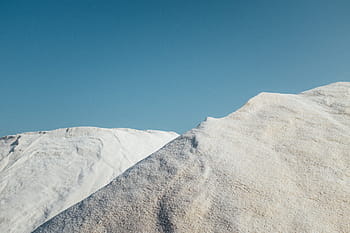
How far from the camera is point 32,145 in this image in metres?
6.38

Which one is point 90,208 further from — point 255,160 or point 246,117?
point 246,117

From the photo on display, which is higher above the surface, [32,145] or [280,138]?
Answer: [280,138]

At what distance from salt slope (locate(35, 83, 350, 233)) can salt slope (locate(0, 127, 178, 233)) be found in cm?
302

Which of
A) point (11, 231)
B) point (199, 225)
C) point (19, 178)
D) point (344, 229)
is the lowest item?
point (11, 231)

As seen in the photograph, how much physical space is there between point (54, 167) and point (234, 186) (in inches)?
184

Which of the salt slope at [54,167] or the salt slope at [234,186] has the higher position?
the salt slope at [234,186]

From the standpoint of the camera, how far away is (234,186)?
1.81 meters

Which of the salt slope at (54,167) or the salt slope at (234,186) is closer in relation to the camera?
the salt slope at (234,186)

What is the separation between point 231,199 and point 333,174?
2.50 ft

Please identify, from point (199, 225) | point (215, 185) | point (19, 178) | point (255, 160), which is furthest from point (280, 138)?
point (19, 178)

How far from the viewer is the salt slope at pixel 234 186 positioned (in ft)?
5.42

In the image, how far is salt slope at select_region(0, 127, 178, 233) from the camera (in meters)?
4.70

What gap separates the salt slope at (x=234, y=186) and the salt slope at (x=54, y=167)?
9.91ft

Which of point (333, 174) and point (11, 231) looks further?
point (11, 231)
